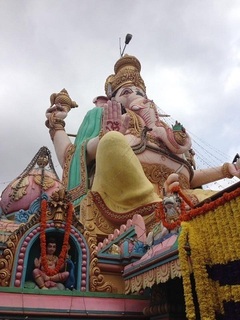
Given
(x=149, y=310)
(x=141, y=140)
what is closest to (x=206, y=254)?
(x=149, y=310)

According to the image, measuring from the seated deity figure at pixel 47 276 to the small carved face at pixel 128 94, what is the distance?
357 inches

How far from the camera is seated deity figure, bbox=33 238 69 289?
15.8ft

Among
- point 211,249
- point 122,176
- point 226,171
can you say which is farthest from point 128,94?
point 211,249

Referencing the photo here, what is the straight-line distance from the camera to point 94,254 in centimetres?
530

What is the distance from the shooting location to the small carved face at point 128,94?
13.5 m

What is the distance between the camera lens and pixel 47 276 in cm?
489

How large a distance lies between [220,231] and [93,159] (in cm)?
809

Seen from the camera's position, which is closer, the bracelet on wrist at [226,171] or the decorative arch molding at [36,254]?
the decorative arch molding at [36,254]

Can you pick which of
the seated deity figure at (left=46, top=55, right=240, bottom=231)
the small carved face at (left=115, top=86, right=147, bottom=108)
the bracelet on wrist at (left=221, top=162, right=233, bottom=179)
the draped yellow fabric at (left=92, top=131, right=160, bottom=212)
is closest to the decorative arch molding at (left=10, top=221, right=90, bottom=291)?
the seated deity figure at (left=46, top=55, right=240, bottom=231)

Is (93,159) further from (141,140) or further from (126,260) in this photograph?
(126,260)

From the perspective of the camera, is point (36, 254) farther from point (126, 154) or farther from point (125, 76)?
point (125, 76)

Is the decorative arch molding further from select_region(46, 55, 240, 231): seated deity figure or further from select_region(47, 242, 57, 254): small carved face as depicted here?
select_region(46, 55, 240, 231): seated deity figure

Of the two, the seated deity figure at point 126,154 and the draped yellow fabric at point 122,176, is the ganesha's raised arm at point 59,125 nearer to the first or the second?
the seated deity figure at point 126,154

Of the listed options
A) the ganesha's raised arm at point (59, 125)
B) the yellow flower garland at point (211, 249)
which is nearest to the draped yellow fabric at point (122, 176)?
the ganesha's raised arm at point (59, 125)
